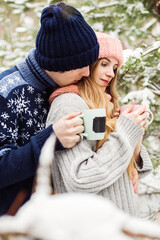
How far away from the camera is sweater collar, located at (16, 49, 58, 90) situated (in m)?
1.49

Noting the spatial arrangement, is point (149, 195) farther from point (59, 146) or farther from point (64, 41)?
point (64, 41)

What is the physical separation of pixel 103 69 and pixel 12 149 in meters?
0.81

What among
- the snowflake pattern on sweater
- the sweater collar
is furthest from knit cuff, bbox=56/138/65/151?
the sweater collar

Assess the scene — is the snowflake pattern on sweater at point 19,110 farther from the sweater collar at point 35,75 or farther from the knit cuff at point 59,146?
the knit cuff at point 59,146

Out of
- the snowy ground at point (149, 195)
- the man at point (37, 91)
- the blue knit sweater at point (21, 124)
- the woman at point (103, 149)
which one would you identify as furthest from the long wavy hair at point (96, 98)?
the snowy ground at point (149, 195)

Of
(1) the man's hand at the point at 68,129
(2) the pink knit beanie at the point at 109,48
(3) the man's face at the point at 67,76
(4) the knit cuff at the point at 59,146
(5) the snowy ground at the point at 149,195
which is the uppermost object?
(2) the pink knit beanie at the point at 109,48

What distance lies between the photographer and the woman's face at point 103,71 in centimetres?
170

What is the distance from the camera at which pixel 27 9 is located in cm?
410

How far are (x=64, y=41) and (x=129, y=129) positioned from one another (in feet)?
2.00

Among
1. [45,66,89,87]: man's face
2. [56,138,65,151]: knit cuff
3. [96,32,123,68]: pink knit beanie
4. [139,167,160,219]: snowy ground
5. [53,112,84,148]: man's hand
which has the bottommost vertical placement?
[139,167,160,219]: snowy ground

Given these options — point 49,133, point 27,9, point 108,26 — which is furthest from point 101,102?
point 27,9

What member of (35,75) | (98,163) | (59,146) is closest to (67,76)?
(35,75)

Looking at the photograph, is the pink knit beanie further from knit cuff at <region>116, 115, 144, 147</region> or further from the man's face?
knit cuff at <region>116, 115, 144, 147</region>

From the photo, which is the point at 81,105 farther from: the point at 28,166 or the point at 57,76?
the point at 28,166
